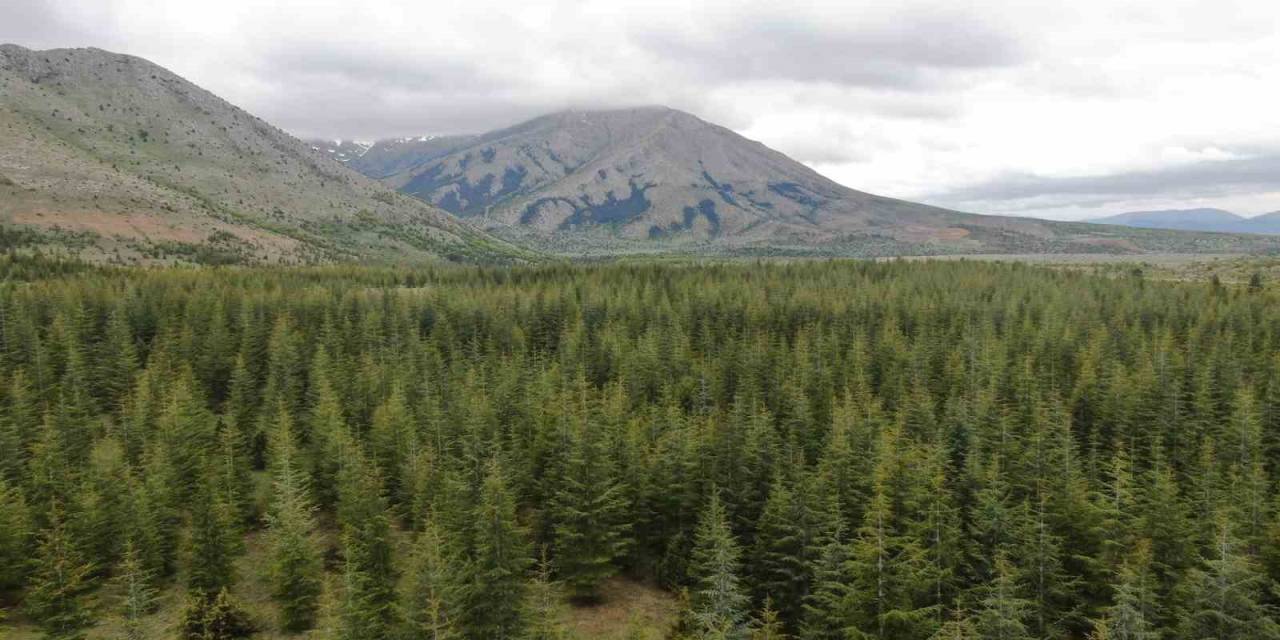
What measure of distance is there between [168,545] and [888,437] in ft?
157

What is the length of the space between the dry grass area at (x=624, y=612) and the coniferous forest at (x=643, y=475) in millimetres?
1000

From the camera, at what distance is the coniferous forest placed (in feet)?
105

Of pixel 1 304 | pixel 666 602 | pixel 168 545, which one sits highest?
pixel 1 304

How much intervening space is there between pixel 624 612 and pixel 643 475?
928 cm

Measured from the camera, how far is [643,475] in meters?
48.2

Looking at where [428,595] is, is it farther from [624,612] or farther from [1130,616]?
[1130,616]

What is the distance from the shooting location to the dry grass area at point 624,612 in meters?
39.2

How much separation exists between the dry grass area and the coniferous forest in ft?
3.28

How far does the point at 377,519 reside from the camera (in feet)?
132

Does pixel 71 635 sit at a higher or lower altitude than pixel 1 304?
lower

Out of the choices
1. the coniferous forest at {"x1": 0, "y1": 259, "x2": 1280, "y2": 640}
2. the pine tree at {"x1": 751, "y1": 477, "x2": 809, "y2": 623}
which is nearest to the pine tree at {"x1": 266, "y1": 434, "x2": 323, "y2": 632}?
the coniferous forest at {"x1": 0, "y1": 259, "x2": 1280, "y2": 640}

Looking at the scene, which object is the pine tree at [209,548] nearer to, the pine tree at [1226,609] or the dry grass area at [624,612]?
the dry grass area at [624,612]

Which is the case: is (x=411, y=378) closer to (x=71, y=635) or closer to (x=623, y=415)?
(x=623, y=415)

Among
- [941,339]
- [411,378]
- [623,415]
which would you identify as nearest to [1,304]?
[411,378]
